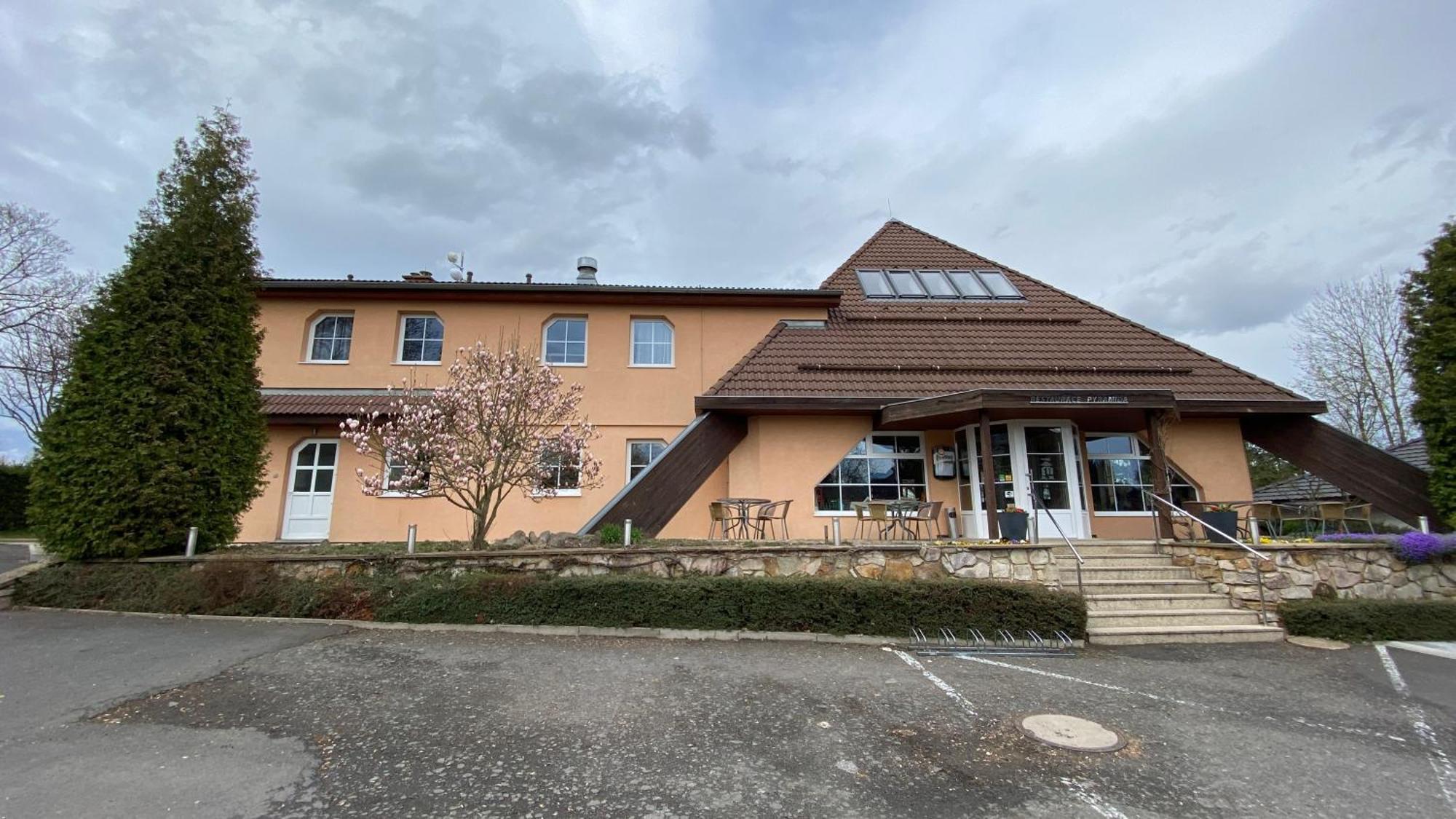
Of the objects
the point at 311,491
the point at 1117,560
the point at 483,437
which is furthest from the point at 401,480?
the point at 1117,560

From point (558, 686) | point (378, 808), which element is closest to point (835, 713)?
point (558, 686)

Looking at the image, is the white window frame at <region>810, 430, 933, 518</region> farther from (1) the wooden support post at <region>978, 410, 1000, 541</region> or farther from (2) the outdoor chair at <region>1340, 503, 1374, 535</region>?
(2) the outdoor chair at <region>1340, 503, 1374, 535</region>

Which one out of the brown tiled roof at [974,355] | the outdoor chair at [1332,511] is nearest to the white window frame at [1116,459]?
the brown tiled roof at [974,355]

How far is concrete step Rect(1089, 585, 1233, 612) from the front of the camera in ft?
25.4

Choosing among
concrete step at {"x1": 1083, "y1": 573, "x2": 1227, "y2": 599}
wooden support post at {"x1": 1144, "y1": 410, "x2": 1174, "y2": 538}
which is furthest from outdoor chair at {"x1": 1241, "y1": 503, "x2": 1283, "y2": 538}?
concrete step at {"x1": 1083, "y1": 573, "x2": 1227, "y2": 599}

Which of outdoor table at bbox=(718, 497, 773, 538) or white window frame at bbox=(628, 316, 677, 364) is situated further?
white window frame at bbox=(628, 316, 677, 364)

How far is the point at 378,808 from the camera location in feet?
10.2

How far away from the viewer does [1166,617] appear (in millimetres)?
7488

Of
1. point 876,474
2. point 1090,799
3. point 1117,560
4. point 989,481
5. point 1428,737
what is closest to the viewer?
point 1090,799

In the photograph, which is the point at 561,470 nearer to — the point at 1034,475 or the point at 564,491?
the point at 564,491

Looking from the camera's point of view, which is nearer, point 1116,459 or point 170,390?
point 170,390

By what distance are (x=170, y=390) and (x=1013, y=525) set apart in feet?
Result: 40.5

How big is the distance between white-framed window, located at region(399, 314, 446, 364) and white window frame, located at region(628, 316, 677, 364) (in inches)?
170

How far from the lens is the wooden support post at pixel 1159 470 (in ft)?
30.7
